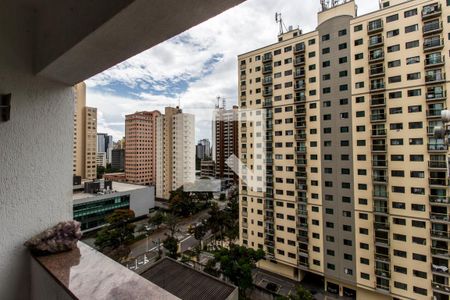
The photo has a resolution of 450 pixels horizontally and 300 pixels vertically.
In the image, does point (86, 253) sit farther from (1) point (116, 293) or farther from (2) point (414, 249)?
(2) point (414, 249)

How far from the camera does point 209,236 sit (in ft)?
36.6

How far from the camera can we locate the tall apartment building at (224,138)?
12508 mm

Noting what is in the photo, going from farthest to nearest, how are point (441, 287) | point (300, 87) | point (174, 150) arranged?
point (174, 150)
point (300, 87)
point (441, 287)

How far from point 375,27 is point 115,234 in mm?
11469

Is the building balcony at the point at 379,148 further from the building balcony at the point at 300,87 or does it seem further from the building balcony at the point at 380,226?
the building balcony at the point at 300,87

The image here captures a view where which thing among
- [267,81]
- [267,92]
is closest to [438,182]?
[267,92]

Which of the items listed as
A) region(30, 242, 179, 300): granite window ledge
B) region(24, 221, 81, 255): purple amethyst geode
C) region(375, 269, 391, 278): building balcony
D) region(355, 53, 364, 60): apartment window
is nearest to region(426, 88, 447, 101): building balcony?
region(355, 53, 364, 60): apartment window

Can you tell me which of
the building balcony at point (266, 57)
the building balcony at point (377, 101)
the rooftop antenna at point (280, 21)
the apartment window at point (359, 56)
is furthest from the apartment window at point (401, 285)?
the rooftop antenna at point (280, 21)

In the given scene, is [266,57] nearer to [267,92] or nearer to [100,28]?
[267,92]

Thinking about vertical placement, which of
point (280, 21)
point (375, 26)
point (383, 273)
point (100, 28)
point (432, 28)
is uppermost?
point (280, 21)

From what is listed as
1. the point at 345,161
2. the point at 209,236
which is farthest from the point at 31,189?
the point at 209,236

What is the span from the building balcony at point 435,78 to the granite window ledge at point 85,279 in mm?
8445

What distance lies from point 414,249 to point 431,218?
1051 millimetres

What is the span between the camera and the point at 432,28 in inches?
235
